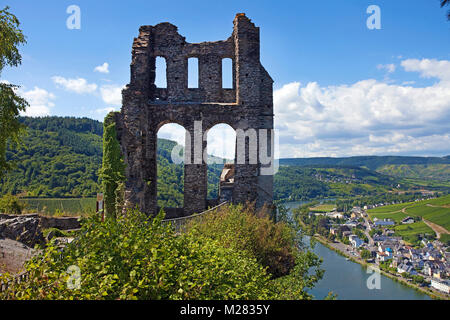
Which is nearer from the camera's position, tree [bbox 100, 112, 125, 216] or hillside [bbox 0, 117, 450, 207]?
tree [bbox 100, 112, 125, 216]

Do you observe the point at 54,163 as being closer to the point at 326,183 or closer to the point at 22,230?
the point at 22,230

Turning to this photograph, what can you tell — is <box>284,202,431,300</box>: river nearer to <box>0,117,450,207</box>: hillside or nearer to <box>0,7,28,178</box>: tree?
<box>0,117,450,207</box>: hillside

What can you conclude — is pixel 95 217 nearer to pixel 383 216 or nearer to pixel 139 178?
pixel 139 178

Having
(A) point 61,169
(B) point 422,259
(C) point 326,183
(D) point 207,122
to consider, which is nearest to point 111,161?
(D) point 207,122

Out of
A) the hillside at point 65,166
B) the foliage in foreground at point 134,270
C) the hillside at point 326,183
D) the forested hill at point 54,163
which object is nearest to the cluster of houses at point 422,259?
the hillside at point 65,166

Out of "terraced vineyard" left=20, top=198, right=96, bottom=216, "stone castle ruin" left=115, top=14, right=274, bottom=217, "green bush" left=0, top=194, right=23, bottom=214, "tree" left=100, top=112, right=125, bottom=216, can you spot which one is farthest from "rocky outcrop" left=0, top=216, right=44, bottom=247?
"green bush" left=0, top=194, right=23, bottom=214
